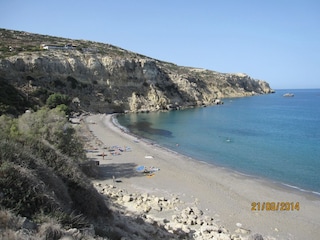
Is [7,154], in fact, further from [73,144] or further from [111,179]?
[111,179]

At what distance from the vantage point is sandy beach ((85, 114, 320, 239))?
15.9 metres

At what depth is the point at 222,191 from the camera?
21219 millimetres

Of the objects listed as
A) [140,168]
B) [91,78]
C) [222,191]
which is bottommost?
[222,191]

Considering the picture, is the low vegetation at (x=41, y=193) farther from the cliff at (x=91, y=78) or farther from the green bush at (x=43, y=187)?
the cliff at (x=91, y=78)

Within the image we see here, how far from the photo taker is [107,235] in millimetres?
7551

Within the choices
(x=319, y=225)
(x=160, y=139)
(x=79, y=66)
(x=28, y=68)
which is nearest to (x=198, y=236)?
(x=319, y=225)

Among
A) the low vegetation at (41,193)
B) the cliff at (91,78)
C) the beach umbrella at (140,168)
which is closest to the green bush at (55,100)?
the cliff at (91,78)

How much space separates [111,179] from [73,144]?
399 cm

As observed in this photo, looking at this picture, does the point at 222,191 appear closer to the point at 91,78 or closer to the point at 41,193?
the point at 41,193

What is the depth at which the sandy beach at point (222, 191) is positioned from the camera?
52.2 ft
